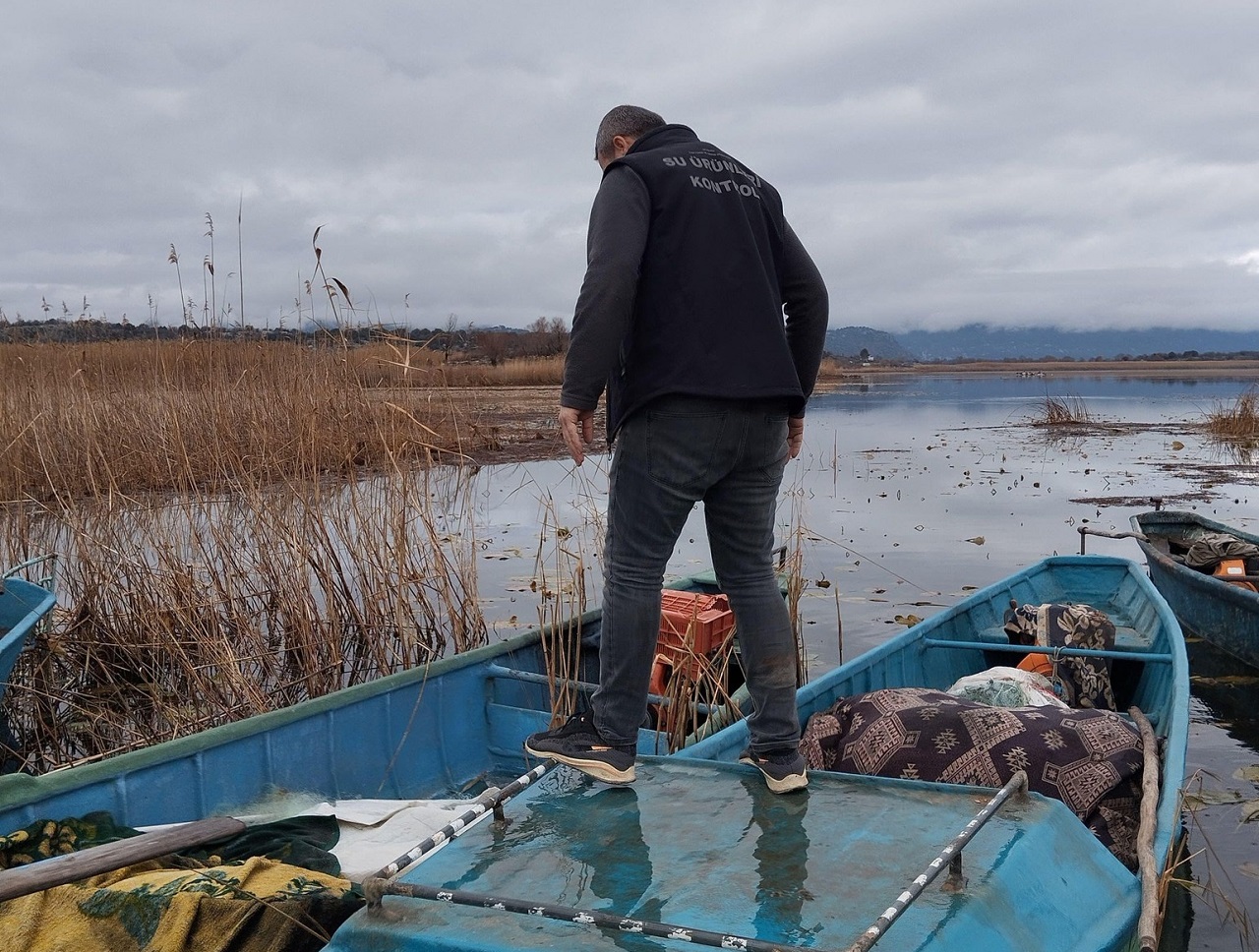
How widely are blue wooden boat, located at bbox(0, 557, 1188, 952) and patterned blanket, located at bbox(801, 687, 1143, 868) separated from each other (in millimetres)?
166

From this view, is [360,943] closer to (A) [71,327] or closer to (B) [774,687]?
(B) [774,687]

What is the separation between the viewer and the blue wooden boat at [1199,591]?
697 centimetres

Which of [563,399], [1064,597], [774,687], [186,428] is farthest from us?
[1064,597]

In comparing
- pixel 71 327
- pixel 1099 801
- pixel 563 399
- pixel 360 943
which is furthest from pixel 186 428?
pixel 1099 801

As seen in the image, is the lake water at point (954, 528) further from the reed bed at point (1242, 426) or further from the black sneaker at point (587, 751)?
the black sneaker at point (587, 751)

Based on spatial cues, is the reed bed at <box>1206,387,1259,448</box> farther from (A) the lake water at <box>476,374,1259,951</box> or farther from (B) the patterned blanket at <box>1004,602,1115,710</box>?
(B) the patterned blanket at <box>1004,602,1115,710</box>

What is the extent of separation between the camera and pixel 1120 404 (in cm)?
4094

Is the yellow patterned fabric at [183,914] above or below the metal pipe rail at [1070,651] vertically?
above

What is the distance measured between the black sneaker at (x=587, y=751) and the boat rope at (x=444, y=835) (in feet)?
0.22

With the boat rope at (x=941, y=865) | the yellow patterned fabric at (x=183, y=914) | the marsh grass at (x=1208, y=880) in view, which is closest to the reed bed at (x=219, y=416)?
the yellow patterned fabric at (x=183, y=914)

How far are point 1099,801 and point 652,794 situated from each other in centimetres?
146

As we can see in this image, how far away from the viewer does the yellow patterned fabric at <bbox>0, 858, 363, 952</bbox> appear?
2205 millimetres

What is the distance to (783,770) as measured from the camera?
2666 millimetres

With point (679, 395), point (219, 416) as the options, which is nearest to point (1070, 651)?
point (679, 395)
